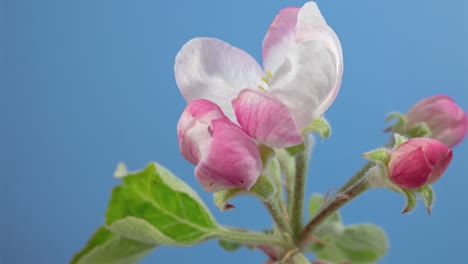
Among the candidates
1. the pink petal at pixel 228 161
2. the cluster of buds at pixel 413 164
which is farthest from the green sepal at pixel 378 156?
the pink petal at pixel 228 161

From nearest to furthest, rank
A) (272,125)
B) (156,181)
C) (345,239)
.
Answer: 1. (272,125)
2. (156,181)
3. (345,239)

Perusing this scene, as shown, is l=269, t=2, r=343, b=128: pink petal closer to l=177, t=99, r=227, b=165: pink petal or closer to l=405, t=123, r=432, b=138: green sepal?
l=177, t=99, r=227, b=165: pink petal

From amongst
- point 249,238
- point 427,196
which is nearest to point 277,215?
point 249,238

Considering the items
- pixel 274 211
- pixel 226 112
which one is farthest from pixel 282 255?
pixel 226 112

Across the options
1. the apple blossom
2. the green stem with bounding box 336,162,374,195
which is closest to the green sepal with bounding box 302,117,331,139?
the apple blossom

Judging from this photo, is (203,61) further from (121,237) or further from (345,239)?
(345,239)

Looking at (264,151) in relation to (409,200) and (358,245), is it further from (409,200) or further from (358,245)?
(358,245)

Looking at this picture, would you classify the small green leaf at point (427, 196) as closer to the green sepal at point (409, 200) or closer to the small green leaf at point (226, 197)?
the green sepal at point (409, 200)
